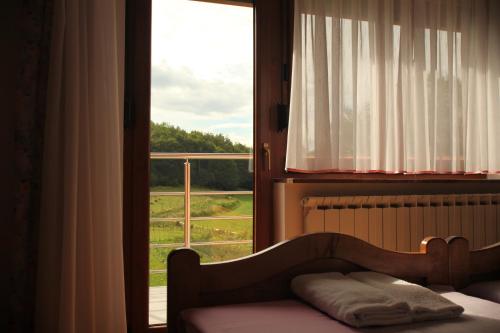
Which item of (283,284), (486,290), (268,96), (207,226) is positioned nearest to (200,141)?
(207,226)

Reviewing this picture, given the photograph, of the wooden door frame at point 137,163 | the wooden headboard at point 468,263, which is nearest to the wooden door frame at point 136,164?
the wooden door frame at point 137,163

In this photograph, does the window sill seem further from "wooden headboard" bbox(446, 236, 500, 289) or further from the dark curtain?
the dark curtain

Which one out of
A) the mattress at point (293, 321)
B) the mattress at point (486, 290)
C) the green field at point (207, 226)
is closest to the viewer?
the mattress at point (293, 321)

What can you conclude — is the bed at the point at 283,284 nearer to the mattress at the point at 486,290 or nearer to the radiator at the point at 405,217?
the mattress at the point at 486,290

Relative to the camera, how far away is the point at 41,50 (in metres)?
1.80

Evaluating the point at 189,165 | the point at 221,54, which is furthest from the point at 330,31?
the point at 189,165

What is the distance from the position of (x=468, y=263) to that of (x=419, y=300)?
0.56 meters

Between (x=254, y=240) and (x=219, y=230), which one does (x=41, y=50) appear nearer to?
(x=254, y=240)

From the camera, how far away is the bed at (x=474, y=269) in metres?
1.75

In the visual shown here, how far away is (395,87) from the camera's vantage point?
267 cm

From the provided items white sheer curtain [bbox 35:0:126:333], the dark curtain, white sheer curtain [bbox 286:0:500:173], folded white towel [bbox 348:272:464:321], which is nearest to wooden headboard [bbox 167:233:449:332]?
folded white towel [bbox 348:272:464:321]

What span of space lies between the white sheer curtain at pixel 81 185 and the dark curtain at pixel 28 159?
2.0 inches

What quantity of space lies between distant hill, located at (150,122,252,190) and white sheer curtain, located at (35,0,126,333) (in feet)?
6.35

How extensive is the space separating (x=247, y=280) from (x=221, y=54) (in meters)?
2.14
